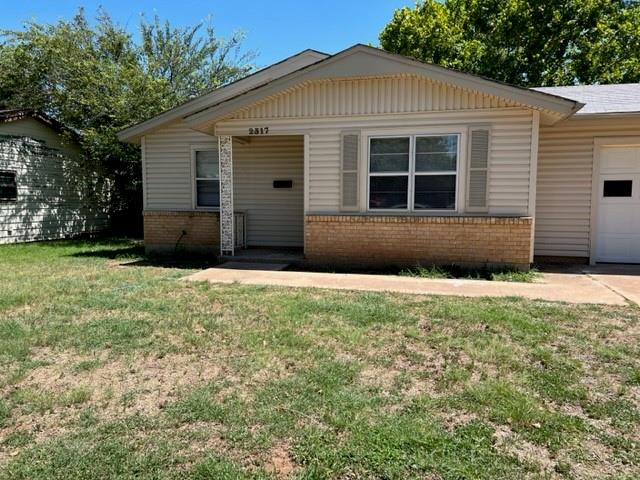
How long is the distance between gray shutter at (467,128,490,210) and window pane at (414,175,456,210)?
1.05ft

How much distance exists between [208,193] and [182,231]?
1.14 metres

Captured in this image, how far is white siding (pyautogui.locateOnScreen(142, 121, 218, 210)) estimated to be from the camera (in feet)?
35.3

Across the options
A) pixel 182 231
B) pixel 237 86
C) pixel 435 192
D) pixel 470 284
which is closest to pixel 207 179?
pixel 182 231

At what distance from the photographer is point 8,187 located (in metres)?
13.5

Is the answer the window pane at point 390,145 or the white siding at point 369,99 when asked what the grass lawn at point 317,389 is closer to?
the window pane at point 390,145

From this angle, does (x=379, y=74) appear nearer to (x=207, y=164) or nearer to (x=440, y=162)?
(x=440, y=162)

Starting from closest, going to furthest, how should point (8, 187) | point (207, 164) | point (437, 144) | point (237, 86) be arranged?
point (437, 144) < point (207, 164) < point (237, 86) < point (8, 187)

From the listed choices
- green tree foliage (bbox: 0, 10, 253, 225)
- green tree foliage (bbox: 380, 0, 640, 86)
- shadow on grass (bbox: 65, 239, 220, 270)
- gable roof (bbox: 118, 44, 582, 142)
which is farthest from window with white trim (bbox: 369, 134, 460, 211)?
green tree foliage (bbox: 380, 0, 640, 86)

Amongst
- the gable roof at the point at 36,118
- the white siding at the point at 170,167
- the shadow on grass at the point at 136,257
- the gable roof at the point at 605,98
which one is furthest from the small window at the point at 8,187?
the gable roof at the point at 605,98

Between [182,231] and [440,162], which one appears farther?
[182,231]

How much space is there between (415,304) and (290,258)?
4112mm

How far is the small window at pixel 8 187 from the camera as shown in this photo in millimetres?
13273

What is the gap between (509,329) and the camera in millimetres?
4602

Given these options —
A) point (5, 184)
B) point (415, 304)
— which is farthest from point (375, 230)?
point (5, 184)
